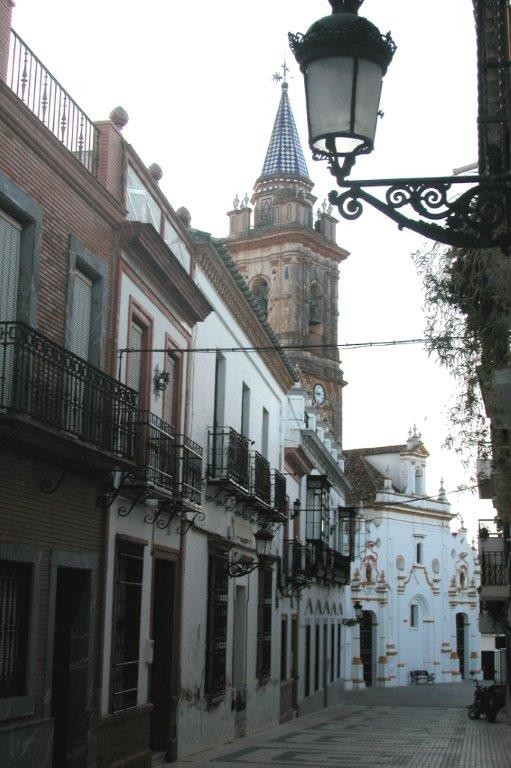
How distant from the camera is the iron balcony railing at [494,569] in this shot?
28.4 m

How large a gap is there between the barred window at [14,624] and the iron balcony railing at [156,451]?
238cm

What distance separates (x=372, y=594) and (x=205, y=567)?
3691 cm

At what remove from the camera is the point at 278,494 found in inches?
846

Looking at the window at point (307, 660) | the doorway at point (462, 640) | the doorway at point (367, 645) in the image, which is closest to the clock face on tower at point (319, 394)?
the doorway at point (367, 645)

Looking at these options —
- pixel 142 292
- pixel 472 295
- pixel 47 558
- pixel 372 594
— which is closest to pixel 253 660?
pixel 142 292

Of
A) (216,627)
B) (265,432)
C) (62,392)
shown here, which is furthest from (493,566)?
(62,392)

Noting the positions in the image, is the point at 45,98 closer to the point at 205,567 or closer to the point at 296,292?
the point at 205,567

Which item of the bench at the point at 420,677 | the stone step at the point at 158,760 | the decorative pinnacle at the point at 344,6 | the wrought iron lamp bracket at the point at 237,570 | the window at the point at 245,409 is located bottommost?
the bench at the point at 420,677

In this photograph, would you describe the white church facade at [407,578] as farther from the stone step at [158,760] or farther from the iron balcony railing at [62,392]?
the iron balcony railing at [62,392]

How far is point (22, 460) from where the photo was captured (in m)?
9.93

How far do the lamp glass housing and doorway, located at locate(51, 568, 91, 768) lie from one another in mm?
7480

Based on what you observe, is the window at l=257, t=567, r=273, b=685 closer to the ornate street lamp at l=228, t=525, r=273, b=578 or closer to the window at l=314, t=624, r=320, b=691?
the ornate street lamp at l=228, t=525, r=273, b=578

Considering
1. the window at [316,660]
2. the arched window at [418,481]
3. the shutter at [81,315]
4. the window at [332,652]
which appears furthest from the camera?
the arched window at [418,481]

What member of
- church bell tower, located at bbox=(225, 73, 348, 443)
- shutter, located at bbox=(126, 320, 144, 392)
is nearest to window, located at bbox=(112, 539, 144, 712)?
shutter, located at bbox=(126, 320, 144, 392)
